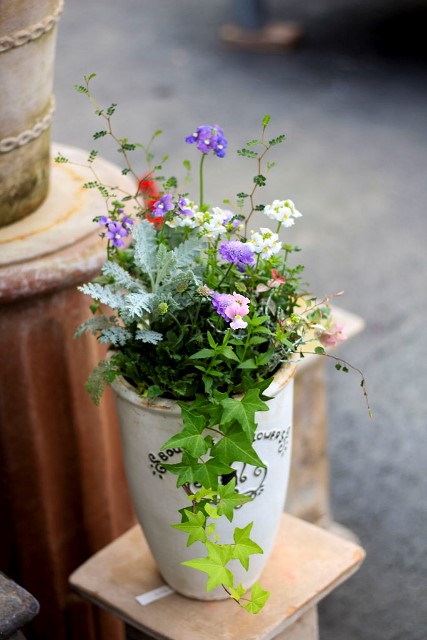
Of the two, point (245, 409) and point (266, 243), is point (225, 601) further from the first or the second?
point (266, 243)

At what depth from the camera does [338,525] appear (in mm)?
2680

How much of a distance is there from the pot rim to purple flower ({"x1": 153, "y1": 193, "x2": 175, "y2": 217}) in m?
0.25

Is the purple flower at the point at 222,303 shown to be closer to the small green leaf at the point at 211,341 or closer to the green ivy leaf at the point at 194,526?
the small green leaf at the point at 211,341

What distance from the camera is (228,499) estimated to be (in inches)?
53.9

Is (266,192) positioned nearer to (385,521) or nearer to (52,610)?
(385,521)

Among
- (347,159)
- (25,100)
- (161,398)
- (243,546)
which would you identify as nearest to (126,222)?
(161,398)

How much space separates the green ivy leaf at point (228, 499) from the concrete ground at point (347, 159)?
115 centimetres

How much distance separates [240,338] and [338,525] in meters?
1.38

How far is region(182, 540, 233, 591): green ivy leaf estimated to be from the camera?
1.32 m

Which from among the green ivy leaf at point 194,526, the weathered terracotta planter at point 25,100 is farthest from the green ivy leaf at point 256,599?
the weathered terracotta planter at point 25,100

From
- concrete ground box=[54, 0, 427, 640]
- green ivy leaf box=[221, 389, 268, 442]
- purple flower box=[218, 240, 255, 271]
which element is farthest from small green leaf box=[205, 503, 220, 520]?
concrete ground box=[54, 0, 427, 640]

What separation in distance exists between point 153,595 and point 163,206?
0.65m

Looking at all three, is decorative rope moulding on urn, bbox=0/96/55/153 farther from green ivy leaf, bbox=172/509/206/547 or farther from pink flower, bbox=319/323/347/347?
green ivy leaf, bbox=172/509/206/547

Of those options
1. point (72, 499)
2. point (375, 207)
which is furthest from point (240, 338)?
point (375, 207)
